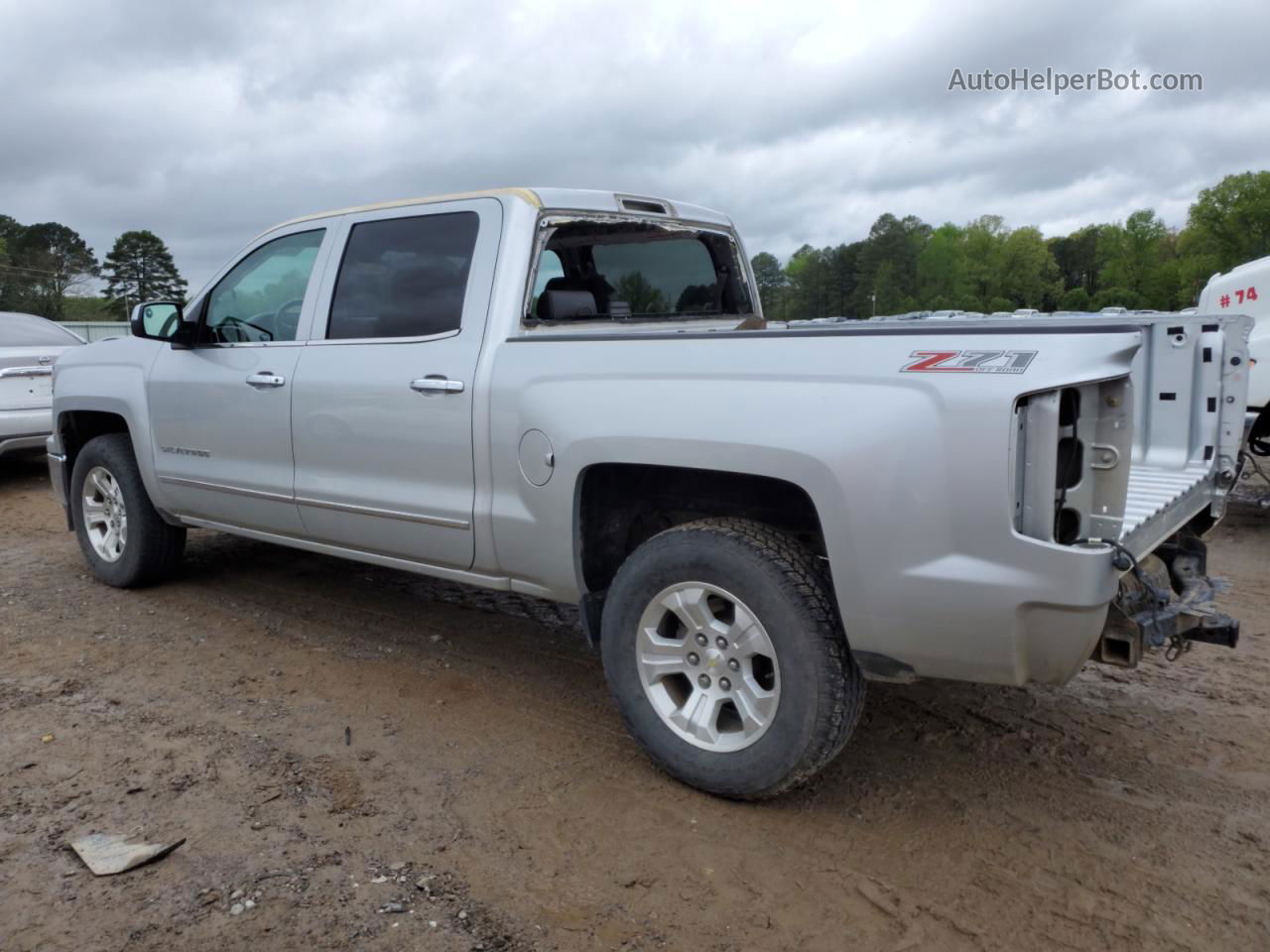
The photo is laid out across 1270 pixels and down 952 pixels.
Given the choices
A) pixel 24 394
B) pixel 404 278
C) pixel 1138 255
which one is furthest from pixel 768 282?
pixel 1138 255

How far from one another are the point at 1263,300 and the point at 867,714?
18.8 ft

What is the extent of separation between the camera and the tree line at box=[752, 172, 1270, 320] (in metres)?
45.8

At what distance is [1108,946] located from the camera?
2510mm

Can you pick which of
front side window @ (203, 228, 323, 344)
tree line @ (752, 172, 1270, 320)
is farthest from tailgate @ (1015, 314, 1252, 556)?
tree line @ (752, 172, 1270, 320)

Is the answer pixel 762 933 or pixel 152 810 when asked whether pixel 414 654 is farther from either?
pixel 762 933

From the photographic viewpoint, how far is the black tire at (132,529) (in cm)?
549

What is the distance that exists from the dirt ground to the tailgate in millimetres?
905

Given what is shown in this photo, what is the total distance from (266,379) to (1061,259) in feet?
254

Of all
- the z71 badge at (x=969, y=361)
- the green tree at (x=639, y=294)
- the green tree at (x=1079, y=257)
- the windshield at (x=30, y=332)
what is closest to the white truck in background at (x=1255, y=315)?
the green tree at (x=639, y=294)

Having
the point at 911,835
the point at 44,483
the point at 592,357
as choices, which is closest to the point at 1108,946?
the point at 911,835

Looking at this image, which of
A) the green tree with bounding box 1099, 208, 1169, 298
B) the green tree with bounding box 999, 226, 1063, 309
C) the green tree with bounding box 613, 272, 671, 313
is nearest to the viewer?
the green tree with bounding box 613, 272, 671, 313

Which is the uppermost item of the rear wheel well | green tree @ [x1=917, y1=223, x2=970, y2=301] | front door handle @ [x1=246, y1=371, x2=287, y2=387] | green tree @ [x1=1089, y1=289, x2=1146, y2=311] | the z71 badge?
green tree @ [x1=917, y1=223, x2=970, y2=301]

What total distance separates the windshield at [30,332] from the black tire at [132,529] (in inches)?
178

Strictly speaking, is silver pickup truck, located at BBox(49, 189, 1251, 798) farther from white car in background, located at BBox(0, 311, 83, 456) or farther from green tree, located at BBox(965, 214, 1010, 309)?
green tree, located at BBox(965, 214, 1010, 309)
